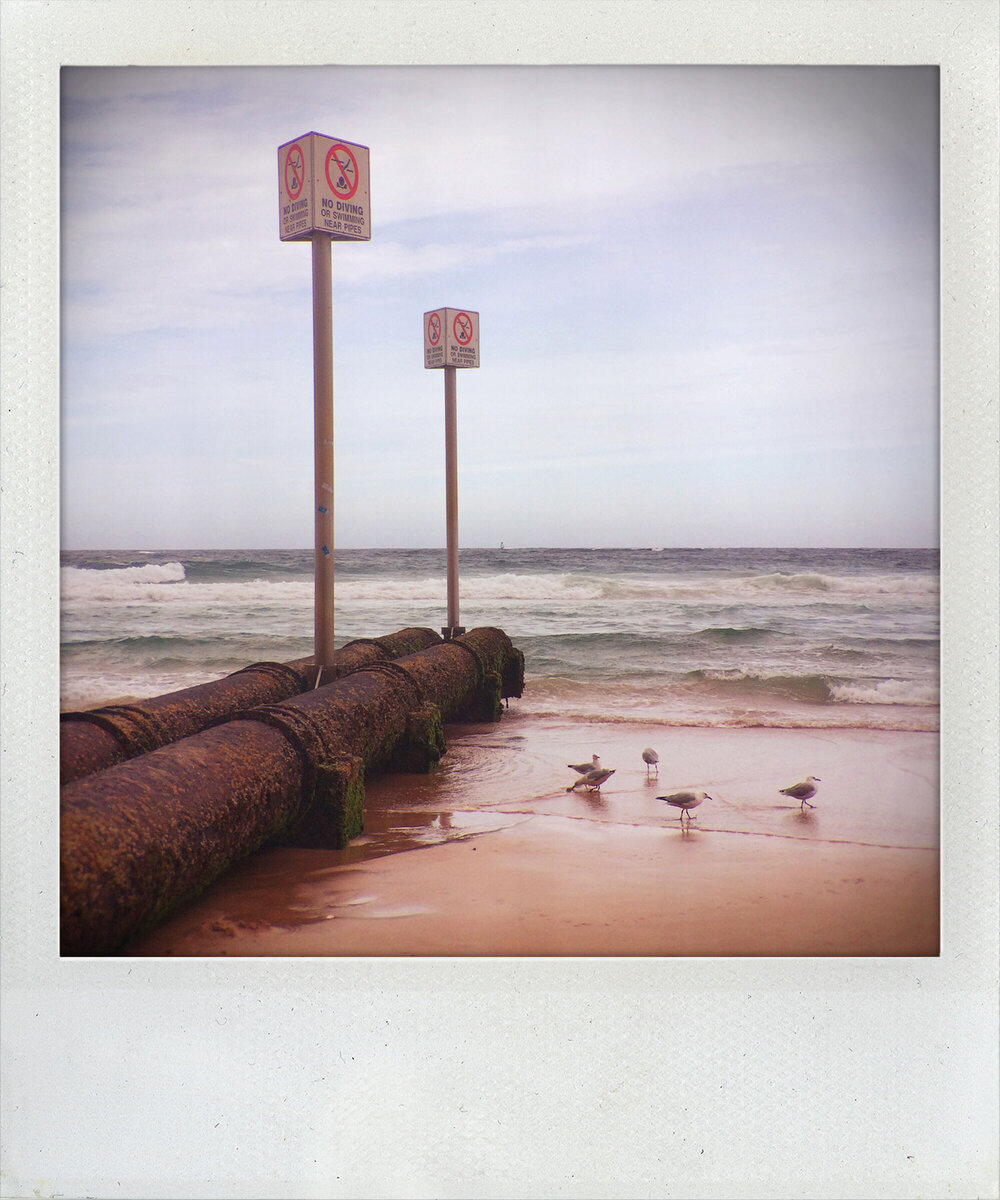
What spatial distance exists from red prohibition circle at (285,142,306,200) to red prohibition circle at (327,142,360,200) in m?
0.07

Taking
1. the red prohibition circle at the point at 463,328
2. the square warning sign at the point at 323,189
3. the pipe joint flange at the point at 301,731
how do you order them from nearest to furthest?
the pipe joint flange at the point at 301,731
the square warning sign at the point at 323,189
the red prohibition circle at the point at 463,328

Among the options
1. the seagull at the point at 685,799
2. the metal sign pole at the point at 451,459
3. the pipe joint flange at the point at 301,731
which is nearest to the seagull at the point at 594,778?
the seagull at the point at 685,799

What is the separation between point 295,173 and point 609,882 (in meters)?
1.99

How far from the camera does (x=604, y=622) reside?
715 centimetres

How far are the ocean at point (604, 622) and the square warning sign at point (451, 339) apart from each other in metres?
0.88

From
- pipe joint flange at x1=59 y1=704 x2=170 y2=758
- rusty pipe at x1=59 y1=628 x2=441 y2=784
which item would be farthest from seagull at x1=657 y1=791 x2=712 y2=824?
pipe joint flange at x1=59 y1=704 x2=170 y2=758

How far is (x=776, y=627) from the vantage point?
20.4 feet

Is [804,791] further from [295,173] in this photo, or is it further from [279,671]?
[295,173]

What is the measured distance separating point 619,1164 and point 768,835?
880mm

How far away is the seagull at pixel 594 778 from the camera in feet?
8.58

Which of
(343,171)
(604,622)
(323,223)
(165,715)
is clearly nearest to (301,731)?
(165,715)

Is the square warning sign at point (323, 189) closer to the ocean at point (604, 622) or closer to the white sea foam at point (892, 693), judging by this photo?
the ocean at point (604, 622)

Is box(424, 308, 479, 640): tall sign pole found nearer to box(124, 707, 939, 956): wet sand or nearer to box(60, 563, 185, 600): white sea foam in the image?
box(60, 563, 185, 600): white sea foam

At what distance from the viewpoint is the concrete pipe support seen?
1.53 m
